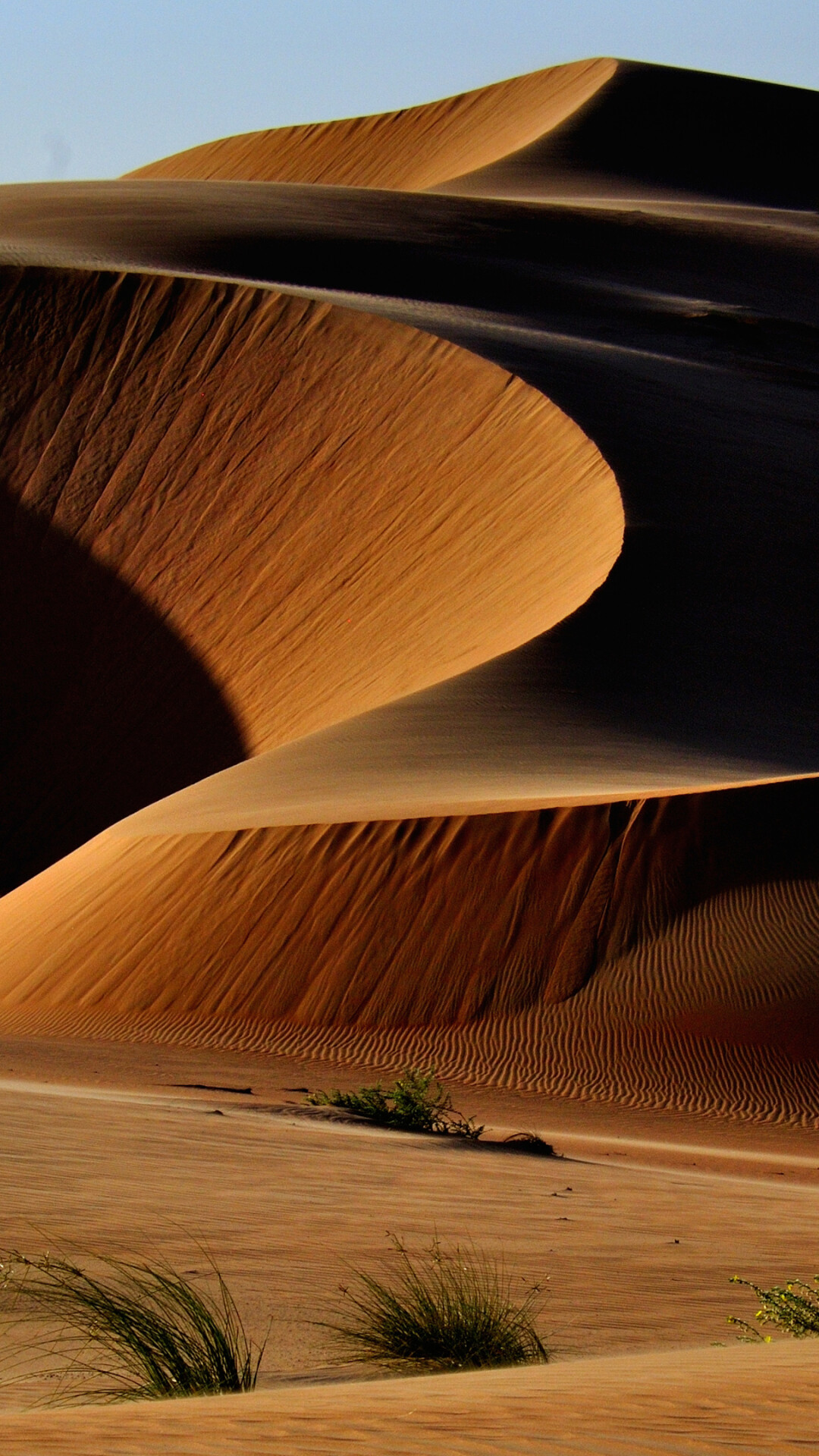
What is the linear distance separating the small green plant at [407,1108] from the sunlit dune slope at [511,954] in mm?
1456

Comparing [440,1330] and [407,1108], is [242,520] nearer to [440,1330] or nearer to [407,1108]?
[407,1108]

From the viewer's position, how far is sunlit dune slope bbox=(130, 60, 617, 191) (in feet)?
222

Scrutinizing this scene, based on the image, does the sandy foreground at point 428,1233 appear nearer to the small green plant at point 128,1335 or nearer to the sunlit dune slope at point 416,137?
the small green plant at point 128,1335

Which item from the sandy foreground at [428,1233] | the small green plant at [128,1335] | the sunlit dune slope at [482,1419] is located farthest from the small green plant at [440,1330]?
the sunlit dune slope at [482,1419]

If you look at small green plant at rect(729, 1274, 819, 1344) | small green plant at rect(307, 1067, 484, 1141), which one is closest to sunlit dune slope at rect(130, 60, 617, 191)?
small green plant at rect(307, 1067, 484, 1141)

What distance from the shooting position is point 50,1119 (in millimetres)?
9789

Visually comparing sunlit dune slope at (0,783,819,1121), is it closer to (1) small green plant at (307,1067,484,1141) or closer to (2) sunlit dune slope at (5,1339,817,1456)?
(1) small green plant at (307,1067,484,1141)

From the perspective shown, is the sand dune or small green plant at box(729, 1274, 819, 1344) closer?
small green plant at box(729, 1274, 819, 1344)

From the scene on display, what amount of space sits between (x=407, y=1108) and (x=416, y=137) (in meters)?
62.8

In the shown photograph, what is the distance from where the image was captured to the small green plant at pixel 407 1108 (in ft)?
40.6

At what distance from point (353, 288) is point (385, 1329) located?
32084mm

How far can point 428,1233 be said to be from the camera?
25.5 ft

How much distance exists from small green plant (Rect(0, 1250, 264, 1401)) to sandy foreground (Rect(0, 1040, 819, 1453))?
0.15 metres

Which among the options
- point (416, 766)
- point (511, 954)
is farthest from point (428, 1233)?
point (416, 766)
